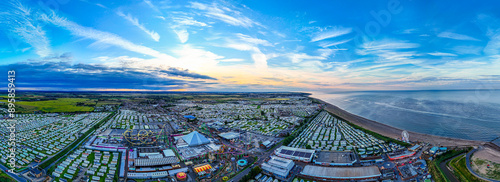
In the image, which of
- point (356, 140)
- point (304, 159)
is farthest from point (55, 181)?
point (356, 140)

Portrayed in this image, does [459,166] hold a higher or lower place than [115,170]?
higher

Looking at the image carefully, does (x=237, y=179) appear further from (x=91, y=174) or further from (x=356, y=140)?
(x=356, y=140)

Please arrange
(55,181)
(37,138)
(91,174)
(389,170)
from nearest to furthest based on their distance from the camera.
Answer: (55,181), (91,174), (389,170), (37,138)

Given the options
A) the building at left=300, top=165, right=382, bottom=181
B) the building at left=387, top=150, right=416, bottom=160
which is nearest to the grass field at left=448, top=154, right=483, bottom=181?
the building at left=387, top=150, right=416, bottom=160

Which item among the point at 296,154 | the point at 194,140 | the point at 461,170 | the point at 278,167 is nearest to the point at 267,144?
the point at 296,154

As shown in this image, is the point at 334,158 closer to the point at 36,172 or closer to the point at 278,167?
the point at 278,167

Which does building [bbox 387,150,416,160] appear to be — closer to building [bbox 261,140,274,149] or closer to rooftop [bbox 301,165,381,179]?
rooftop [bbox 301,165,381,179]
